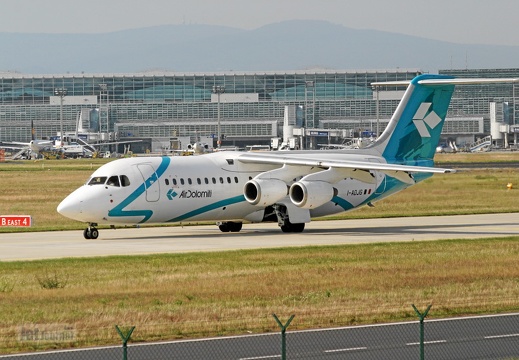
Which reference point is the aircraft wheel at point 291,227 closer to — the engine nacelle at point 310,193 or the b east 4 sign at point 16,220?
the engine nacelle at point 310,193

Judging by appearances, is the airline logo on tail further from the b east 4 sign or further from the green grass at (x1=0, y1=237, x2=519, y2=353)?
the b east 4 sign

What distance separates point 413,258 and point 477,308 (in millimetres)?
9583

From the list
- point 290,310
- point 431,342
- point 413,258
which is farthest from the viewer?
point 413,258

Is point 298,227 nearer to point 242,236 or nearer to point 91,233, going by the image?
point 242,236

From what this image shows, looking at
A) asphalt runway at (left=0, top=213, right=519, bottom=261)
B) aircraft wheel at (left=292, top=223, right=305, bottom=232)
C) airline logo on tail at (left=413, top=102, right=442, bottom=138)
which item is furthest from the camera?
airline logo on tail at (left=413, top=102, right=442, bottom=138)

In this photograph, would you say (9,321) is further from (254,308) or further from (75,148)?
(75,148)

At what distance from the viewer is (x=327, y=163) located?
4731cm

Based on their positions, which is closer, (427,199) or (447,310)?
(447,310)

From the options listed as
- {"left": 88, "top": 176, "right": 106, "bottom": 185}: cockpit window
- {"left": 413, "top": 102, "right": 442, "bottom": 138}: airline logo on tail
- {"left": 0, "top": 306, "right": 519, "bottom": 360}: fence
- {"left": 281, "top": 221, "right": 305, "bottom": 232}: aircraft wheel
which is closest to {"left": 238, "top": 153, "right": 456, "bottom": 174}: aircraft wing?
{"left": 281, "top": 221, "right": 305, "bottom": 232}: aircraft wheel

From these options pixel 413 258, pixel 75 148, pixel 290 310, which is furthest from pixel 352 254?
pixel 75 148

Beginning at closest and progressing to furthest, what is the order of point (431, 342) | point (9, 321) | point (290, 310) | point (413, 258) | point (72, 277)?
point (431, 342) → point (9, 321) → point (290, 310) → point (72, 277) → point (413, 258)

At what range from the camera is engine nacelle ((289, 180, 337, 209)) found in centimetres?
4722

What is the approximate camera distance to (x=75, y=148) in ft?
600

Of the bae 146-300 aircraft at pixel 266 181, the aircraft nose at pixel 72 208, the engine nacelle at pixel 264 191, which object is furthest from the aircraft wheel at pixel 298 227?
the aircraft nose at pixel 72 208
